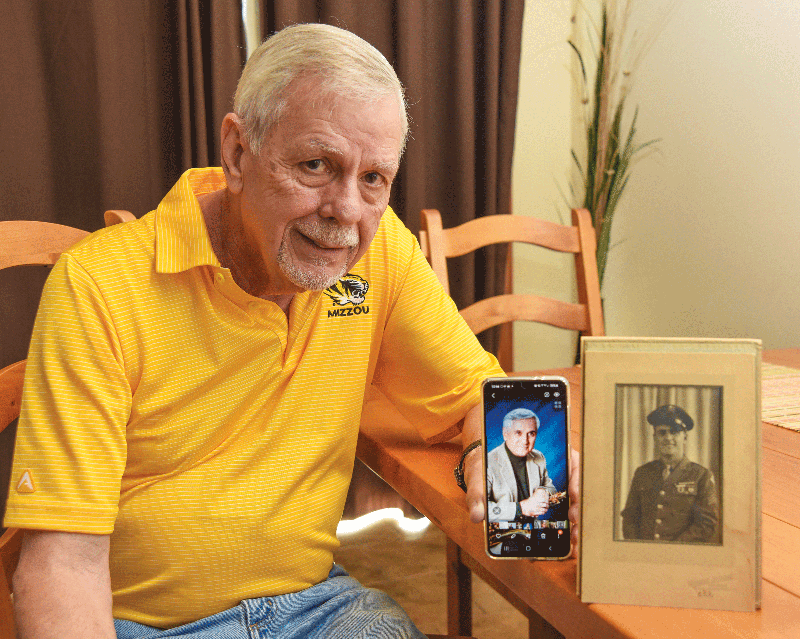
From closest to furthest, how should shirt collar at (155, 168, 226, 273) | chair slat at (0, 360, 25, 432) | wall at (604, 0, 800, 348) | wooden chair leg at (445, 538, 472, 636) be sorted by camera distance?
shirt collar at (155, 168, 226, 273) → chair slat at (0, 360, 25, 432) → wooden chair leg at (445, 538, 472, 636) → wall at (604, 0, 800, 348)

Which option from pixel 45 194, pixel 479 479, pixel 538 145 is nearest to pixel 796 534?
pixel 479 479

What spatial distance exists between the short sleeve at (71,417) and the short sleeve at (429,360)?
43 cm

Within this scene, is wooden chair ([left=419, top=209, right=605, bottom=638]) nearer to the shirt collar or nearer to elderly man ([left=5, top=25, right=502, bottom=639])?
elderly man ([left=5, top=25, right=502, bottom=639])

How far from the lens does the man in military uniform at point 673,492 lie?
1.93 feet

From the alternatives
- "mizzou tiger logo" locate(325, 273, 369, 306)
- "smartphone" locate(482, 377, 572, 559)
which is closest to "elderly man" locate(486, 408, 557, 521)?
"smartphone" locate(482, 377, 572, 559)

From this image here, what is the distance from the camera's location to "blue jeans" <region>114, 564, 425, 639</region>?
919 millimetres

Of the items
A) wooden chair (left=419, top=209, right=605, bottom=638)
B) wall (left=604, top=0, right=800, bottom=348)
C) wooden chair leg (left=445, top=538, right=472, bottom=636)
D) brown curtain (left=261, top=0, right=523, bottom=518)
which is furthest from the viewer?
brown curtain (left=261, top=0, right=523, bottom=518)

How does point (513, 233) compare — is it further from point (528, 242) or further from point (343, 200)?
point (343, 200)

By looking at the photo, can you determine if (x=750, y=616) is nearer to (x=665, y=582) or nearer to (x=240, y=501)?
(x=665, y=582)

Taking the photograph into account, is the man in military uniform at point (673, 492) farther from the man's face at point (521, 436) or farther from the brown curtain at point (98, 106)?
the brown curtain at point (98, 106)

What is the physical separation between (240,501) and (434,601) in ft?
4.37

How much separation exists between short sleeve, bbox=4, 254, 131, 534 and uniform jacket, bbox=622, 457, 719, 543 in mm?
578

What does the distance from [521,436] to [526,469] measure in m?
0.03

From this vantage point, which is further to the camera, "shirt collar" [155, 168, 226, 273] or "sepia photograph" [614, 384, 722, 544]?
"shirt collar" [155, 168, 226, 273]
